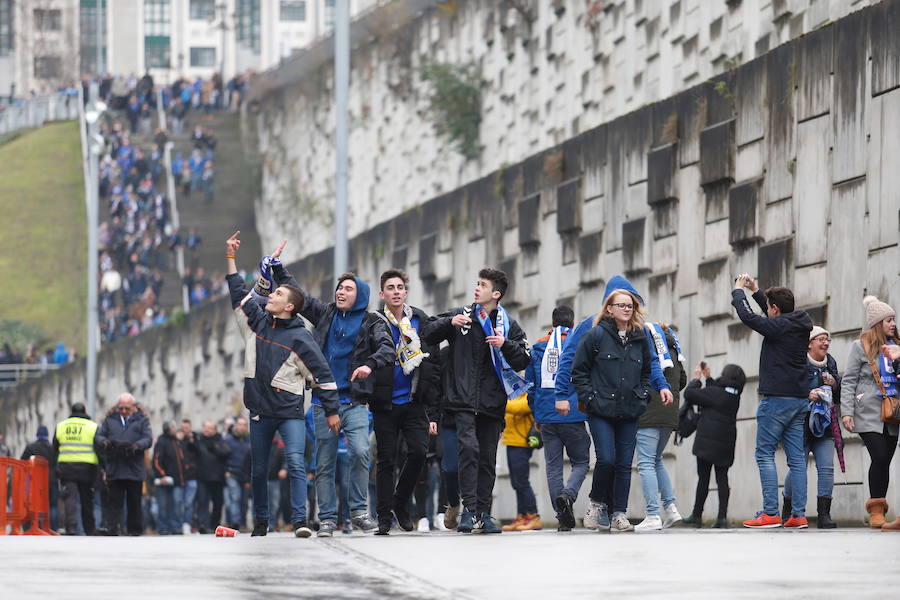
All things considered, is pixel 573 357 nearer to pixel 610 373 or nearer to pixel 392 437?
pixel 610 373

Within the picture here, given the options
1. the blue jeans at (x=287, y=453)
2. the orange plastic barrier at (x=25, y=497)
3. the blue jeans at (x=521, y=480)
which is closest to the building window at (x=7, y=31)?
the orange plastic barrier at (x=25, y=497)

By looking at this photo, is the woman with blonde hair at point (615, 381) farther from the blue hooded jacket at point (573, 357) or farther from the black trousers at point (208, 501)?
the black trousers at point (208, 501)

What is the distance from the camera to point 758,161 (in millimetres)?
17781

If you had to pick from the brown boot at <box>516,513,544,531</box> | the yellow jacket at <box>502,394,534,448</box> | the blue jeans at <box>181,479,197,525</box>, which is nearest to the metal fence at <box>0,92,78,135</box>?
the blue jeans at <box>181,479,197,525</box>

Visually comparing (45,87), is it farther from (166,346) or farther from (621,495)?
(621,495)

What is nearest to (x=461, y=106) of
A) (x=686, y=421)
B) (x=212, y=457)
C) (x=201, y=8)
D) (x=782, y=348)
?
(x=212, y=457)

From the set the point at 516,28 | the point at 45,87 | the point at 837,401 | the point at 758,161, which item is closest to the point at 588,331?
the point at 837,401

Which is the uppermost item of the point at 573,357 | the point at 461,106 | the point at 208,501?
the point at 461,106

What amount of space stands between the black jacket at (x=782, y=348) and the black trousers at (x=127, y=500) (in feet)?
29.6

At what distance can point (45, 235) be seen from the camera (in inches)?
2758

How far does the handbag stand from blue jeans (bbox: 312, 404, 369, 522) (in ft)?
11.2

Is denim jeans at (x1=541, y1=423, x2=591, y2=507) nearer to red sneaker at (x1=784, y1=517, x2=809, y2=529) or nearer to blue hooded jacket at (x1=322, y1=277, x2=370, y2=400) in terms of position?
red sneaker at (x1=784, y1=517, x2=809, y2=529)

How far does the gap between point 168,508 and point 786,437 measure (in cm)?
1335

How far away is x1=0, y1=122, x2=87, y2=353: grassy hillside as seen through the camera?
213 feet
